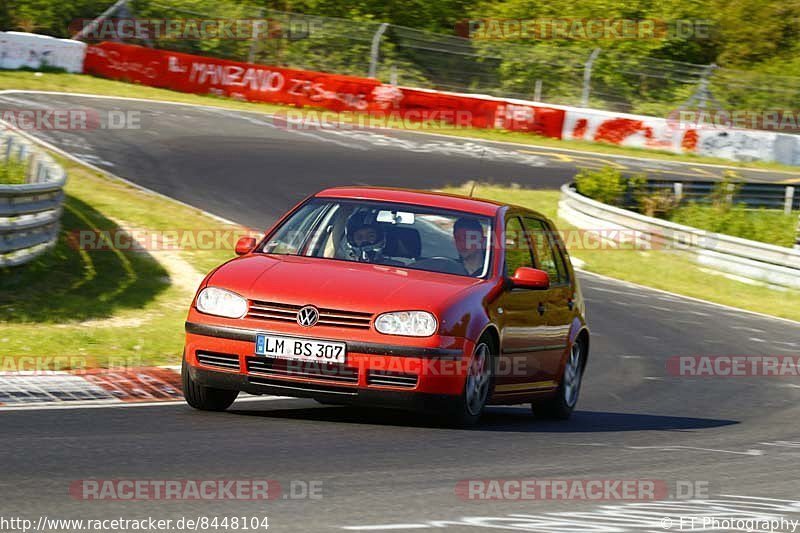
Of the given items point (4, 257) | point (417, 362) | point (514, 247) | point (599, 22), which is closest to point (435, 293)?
point (417, 362)

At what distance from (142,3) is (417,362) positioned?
101ft

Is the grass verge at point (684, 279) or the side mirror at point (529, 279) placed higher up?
the side mirror at point (529, 279)

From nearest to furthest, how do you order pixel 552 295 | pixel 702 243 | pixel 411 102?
pixel 552 295 < pixel 702 243 < pixel 411 102

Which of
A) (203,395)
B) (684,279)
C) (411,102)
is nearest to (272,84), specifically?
(411,102)

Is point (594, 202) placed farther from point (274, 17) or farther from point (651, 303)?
point (274, 17)

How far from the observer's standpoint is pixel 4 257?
13.4 m

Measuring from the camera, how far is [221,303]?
26.6ft

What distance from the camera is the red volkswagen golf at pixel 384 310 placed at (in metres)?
7.87

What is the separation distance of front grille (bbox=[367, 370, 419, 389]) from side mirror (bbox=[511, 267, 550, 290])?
1271 millimetres

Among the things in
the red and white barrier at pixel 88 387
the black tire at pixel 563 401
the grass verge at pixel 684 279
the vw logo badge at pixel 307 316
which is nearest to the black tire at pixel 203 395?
the red and white barrier at pixel 88 387

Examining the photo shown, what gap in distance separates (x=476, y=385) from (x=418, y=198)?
61.1 inches

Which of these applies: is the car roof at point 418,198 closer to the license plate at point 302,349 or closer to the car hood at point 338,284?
the car hood at point 338,284

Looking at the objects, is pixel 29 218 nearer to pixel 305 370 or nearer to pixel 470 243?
pixel 470 243

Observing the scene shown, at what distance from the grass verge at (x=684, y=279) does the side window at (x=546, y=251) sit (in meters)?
10.5
